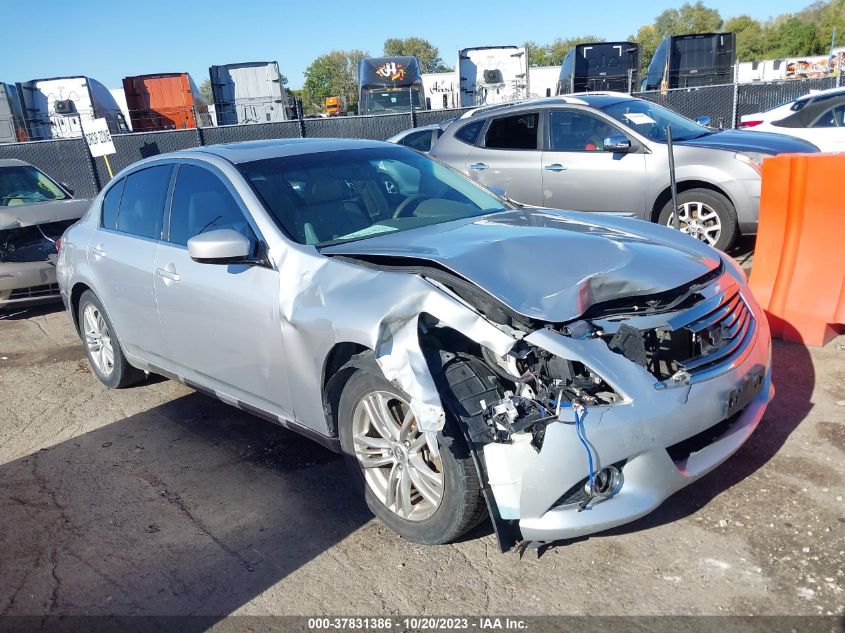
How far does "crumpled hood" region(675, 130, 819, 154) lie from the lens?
23.6 feet

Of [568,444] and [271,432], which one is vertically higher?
[568,444]

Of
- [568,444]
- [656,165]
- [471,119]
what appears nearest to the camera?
[568,444]

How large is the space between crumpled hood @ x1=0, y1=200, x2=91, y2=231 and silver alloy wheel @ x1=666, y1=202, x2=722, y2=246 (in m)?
6.53

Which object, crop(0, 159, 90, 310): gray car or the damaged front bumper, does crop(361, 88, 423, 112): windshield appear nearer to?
crop(0, 159, 90, 310): gray car

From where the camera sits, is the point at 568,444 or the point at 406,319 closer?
the point at 568,444

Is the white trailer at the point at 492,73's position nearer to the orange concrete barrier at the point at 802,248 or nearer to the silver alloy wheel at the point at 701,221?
the silver alloy wheel at the point at 701,221

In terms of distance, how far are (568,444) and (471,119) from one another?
7.01 meters

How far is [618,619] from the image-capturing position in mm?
2604

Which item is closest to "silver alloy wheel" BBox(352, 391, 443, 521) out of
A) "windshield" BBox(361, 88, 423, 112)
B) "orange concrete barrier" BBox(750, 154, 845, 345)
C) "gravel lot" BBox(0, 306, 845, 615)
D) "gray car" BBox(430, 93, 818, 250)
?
"gravel lot" BBox(0, 306, 845, 615)

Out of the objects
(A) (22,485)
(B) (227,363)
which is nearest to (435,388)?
(B) (227,363)

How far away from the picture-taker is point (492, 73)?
24.9 metres

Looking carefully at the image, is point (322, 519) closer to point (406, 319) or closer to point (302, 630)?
point (302, 630)

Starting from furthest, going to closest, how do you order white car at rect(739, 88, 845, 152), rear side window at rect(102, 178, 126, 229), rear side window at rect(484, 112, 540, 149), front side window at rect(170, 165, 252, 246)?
white car at rect(739, 88, 845, 152)
rear side window at rect(484, 112, 540, 149)
rear side window at rect(102, 178, 126, 229)
front side window at rect(170, 165, 252, 246)

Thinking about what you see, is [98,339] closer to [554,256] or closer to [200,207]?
[200,207]
